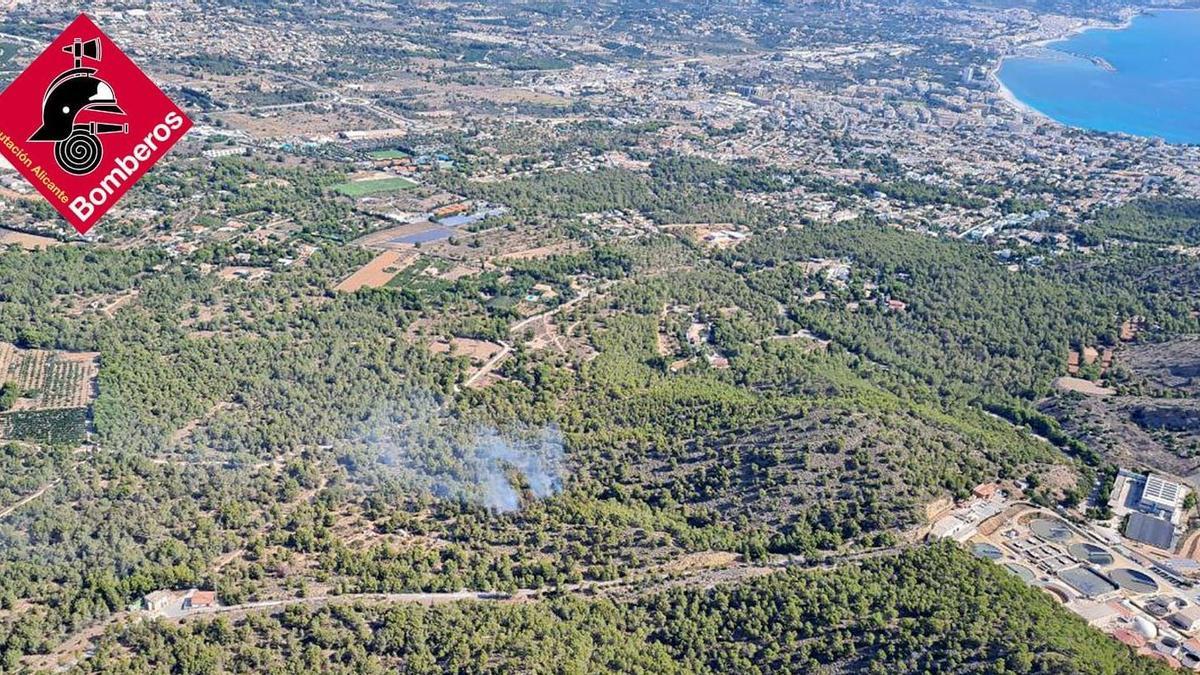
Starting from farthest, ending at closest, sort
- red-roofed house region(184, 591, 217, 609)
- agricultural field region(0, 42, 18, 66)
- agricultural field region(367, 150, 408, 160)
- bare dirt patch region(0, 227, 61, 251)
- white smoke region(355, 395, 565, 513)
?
agricultural field region(0, 42, 18, 66) < agricultural field region(367, 150, 408, 160) < bare dirt patch region(0, 227, 61, 251) < white smoke region(355, 395, 565, 513) < red-roofed house region(184, 591, 217, 609)

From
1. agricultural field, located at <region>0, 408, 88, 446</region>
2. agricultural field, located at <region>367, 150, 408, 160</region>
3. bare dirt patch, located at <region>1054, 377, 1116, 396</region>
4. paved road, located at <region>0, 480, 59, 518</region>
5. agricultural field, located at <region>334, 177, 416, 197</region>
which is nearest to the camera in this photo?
paved road, located at <region>0, 480, 59, 518</region>

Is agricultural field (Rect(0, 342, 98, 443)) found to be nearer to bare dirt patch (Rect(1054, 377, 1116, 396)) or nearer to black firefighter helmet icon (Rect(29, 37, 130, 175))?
black firefighter helmet icon (Rect(29, 37, 130, 175))

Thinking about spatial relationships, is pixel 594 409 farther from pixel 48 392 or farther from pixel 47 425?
pixel 48 392

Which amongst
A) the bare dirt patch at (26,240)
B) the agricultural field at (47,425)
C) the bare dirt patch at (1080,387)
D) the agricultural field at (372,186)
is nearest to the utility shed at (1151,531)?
the bare dirt patch at (1080,387)

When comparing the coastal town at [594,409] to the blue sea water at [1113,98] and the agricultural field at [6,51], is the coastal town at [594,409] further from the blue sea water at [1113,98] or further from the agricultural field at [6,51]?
the blue sea water at [1113,98]

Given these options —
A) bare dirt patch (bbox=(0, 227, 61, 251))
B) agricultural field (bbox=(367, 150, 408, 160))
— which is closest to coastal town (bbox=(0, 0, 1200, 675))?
bare dirt patch (bbox=(0, 227, 61, 251))

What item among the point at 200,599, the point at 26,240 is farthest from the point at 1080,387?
the point at 26,240

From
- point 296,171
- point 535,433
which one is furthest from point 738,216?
point 535,433

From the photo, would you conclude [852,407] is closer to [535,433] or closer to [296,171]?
[535,433]
